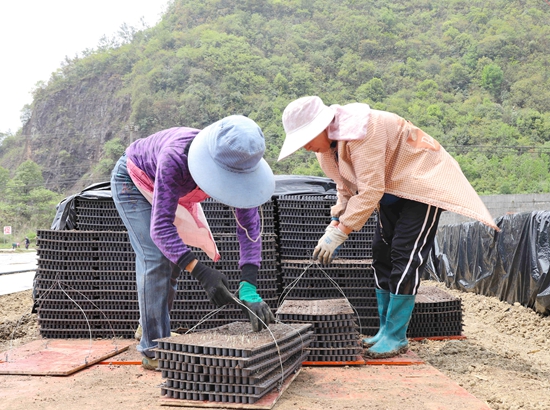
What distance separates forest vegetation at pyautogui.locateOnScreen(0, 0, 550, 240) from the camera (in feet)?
143

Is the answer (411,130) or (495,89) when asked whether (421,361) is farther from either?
(495,89)

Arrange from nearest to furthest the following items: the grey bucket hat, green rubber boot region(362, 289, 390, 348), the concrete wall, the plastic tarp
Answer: the grey bucket hat, green rubber boot region(362, 289, 390, 348), the plastic tarp, the concrete wall

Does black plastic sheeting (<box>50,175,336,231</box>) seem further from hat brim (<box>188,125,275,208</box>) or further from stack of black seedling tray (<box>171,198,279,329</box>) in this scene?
hat brim (<box>188,125,275,208</box>)

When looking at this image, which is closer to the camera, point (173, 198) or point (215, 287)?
point (215, 287)

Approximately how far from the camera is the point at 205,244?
147 inches

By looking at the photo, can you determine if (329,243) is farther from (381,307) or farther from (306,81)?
(306,81)

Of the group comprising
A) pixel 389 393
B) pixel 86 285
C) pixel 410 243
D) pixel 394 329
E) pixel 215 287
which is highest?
pixel 410 243

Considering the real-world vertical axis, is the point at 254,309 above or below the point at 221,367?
above

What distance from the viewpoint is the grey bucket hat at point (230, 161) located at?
278cm

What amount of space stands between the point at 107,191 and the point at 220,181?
3507 millimetres

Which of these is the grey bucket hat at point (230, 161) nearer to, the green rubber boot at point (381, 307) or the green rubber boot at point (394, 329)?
the green rubber boot at point (394, 329)

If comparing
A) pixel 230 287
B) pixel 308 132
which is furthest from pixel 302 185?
pixel 308 132

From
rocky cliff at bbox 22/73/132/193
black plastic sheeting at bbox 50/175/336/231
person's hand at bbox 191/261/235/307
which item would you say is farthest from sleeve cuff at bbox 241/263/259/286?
rocky cliff at bbox 22/73/132/193

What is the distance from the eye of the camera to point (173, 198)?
3008mm
